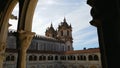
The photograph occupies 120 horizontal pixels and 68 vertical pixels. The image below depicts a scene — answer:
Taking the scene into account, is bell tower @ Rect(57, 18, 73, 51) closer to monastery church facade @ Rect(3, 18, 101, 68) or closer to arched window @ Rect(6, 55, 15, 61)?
monastery church facade @ Rect(3, 18, 101, 68)

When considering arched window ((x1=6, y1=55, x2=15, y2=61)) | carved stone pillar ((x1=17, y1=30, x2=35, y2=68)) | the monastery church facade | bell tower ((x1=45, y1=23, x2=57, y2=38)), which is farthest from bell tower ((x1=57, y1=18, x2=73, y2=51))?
carved stone pillar ((x1=17, y1=30, x2=35, y2=68))

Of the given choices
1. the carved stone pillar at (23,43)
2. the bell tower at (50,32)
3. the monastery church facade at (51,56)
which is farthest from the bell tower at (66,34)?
the carved stone pillar at (23,43)

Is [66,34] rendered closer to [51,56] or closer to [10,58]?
[51,56]

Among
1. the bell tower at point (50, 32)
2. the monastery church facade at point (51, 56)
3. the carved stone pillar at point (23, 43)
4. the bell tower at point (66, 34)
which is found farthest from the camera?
the bell tower at point (50, 32)

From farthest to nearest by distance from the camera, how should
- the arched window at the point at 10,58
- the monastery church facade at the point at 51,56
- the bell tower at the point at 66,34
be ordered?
the bell tower at the point at 66,34, the monastery church facade at the point at 51,56, the arched window at the point at 10,58

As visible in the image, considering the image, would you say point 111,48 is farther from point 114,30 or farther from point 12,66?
point 12,66

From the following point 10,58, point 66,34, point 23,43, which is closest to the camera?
point 23,43

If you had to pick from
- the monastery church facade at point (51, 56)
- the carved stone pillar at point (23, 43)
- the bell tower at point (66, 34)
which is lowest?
the monastery church facade at point (51, 56)

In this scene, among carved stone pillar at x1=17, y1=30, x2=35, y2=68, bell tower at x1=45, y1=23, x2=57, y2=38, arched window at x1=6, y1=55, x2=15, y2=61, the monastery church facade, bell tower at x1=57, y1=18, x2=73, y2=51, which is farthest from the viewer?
bell tower at x1=45, y1=23, x2=57, y2=38

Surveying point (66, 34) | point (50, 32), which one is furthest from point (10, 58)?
point (50, 32)

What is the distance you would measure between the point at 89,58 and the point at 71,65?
4.79m

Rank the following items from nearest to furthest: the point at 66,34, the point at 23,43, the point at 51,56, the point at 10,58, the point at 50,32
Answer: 1. the point at 23,43
2. the point at 10,58
3. the point at 51,56
4. the point at 66,34
5. the point at 50,32

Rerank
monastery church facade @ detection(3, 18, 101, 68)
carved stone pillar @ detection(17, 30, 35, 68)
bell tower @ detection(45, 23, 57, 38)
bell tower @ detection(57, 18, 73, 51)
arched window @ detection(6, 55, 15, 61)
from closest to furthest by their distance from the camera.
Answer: carved stone pillar @ detection(17, 30, 35, 68)
arched window @ detection(6, 55, 15, 61)
monastery church facade @ detection(3, 18, 101, 68)
bell tower @ detection(57, 18, 73, 51)
bell tower @ detection(45, 23, 57, 38)

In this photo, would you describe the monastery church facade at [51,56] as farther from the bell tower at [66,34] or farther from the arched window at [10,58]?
the bell tower at [66,34]
